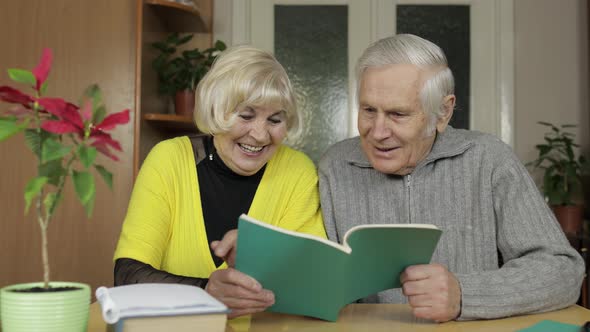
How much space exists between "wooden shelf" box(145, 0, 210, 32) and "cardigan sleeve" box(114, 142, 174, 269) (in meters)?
1.75

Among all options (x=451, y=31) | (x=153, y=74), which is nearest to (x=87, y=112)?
(x=153, y=74)

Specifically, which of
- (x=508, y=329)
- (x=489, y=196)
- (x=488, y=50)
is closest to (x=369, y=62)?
(x=489, y=196)

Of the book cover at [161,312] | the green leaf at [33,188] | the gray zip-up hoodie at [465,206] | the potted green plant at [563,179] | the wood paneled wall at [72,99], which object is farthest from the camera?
the potted green plant at [563,179]

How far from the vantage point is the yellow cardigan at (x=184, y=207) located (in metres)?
1.66

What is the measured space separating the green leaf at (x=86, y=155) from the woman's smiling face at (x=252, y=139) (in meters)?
0.84

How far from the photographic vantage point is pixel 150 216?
168 cm

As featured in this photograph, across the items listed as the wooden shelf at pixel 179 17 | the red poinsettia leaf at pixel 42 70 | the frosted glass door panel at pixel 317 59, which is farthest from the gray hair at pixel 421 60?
the frosted glass door panel at pixel 317 59

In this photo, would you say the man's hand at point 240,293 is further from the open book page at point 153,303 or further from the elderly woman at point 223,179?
the elderly woman at point 223,179

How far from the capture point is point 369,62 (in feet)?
5.78

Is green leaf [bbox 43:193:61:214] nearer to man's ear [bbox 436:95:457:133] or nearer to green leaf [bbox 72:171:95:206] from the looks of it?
green leaf [bbox 72:171:95:206]

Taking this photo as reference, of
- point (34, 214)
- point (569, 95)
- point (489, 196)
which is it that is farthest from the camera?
point (569, 95)

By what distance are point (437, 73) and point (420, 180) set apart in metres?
0.28

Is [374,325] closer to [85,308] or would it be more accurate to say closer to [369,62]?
[85,308]

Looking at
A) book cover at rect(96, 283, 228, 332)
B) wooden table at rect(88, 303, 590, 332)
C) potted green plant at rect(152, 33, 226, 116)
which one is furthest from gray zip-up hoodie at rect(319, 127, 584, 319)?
potted green plant at rect(152, 33, 226, 116)
